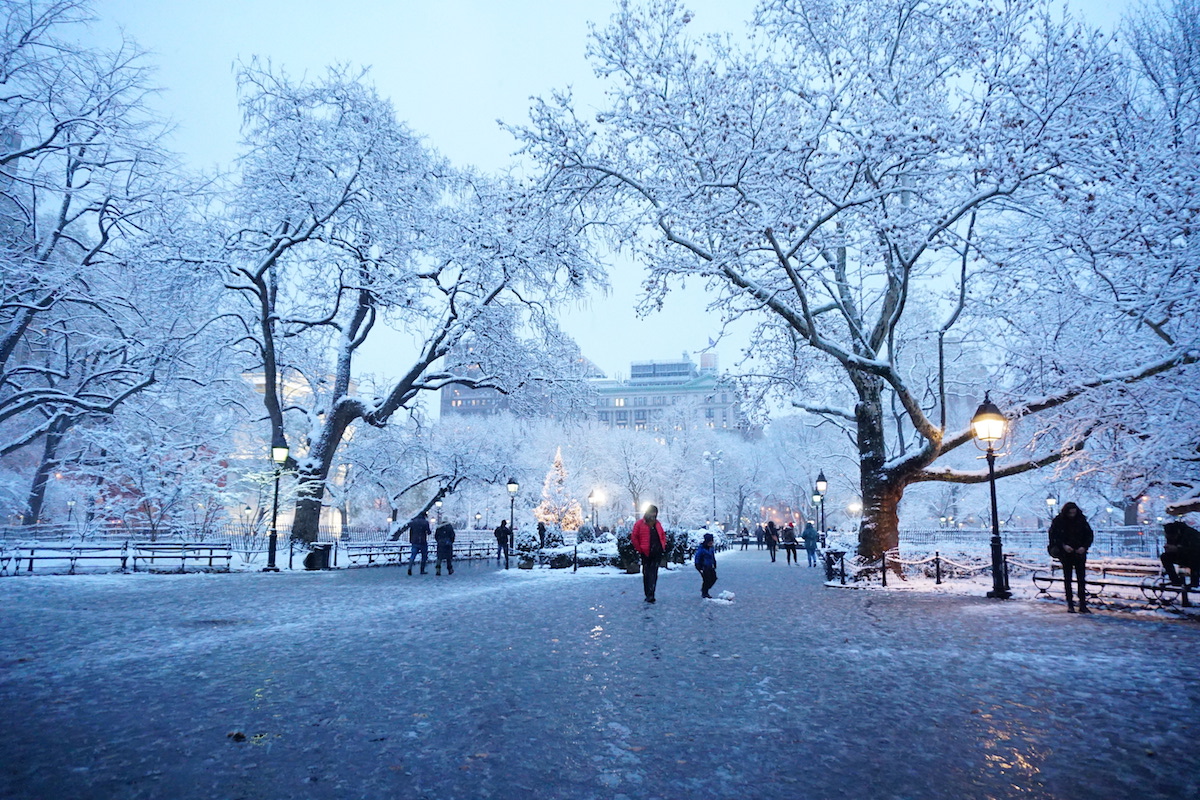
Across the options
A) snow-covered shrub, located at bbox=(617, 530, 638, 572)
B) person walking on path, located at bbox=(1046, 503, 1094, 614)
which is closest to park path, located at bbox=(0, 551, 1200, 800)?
person walking on path, located at bbox=(1046, 503, 1094, 614)

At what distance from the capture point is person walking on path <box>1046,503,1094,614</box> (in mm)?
11094

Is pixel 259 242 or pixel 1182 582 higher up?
pixel 259 242

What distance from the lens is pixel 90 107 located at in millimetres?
17156

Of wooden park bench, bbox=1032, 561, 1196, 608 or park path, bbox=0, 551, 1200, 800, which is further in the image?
wooden park bench, bbox=1032, 561, 1196, 608

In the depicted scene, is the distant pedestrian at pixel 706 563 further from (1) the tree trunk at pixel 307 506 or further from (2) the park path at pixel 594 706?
(1) the tree trunk at pixel 307 506

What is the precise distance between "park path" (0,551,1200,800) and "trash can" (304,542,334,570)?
1155cm

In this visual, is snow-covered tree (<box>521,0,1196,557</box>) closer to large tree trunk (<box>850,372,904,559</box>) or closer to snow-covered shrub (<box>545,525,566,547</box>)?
large tree trunk (<box>850,372,904,559</box>)

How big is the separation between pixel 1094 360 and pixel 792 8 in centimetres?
1066

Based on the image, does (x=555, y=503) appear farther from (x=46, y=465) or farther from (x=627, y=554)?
(x=46, y=465)

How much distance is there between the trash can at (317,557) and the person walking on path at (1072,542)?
2062cm

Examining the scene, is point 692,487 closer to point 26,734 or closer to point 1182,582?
point 1182,582

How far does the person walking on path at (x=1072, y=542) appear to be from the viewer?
11.1m

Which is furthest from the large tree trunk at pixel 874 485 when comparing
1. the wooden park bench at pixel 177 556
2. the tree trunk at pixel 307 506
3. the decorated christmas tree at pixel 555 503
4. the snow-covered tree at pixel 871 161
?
the decorated christmas tree at pixel 555 503

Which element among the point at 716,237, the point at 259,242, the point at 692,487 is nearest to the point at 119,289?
the point at 259,242
